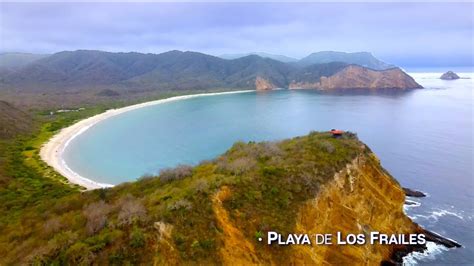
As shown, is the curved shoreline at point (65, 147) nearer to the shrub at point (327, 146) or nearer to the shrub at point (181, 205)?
the shrub at point (181, 205)

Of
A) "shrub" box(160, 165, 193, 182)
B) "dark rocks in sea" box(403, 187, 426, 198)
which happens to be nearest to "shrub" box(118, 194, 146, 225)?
"shrub" box(160, 165, 193, 182)

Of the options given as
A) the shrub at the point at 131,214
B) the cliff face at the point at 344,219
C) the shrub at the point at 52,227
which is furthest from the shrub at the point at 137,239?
the shrub at the point at 52,227

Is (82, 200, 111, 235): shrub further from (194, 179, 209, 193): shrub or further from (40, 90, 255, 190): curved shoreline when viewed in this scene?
(40, 90, 255, 190): curved shoreline

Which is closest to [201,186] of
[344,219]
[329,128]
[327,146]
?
[344,219]

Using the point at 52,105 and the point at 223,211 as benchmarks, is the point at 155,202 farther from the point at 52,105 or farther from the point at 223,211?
the point at 52,105

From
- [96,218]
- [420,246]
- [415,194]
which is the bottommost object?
[420,246]

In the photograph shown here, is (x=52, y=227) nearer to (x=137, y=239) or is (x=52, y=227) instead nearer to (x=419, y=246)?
(x=137, y=239)

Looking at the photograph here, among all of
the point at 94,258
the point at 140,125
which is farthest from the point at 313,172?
the point at 140,125

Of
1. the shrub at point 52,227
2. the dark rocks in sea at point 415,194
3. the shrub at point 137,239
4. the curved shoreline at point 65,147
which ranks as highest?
the shrub at point 137,239
